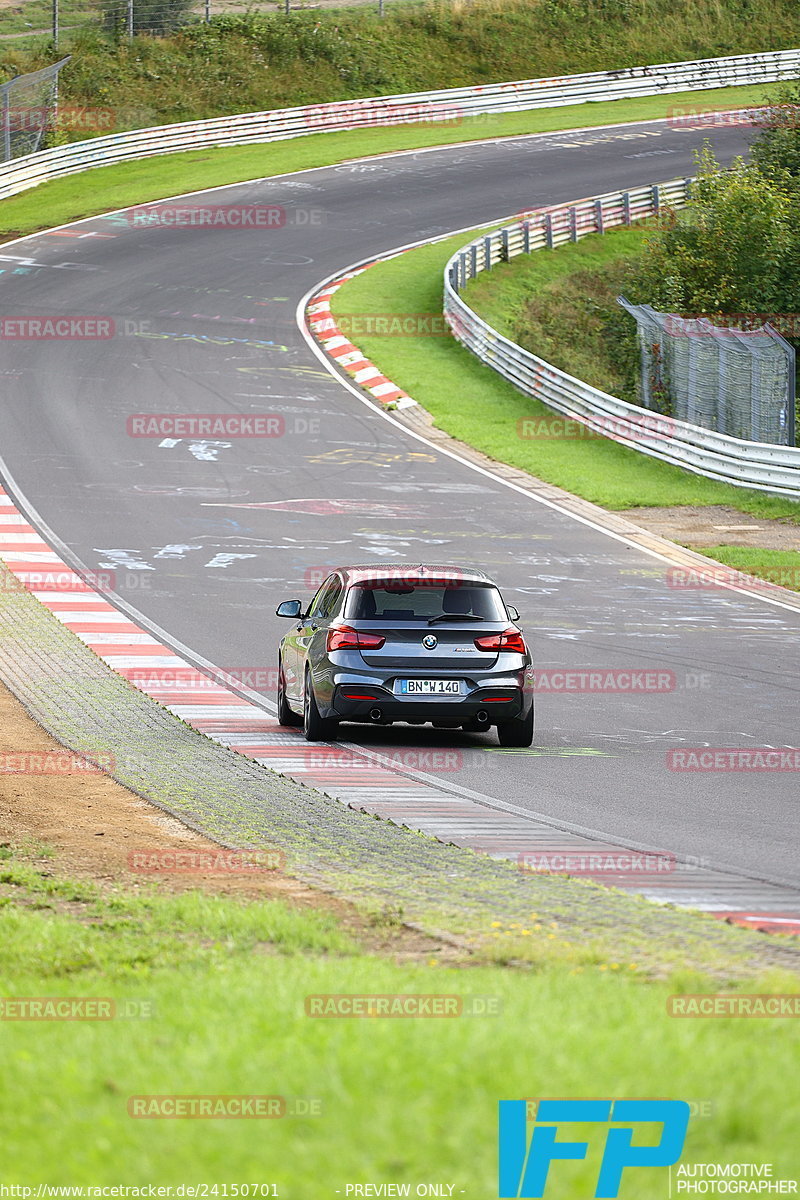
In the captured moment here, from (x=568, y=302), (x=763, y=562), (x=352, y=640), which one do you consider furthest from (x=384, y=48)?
(x=352, y=640)

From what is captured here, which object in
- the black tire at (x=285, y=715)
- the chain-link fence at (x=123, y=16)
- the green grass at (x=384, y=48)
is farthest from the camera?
the chain-link fence at (x=123, y=16)

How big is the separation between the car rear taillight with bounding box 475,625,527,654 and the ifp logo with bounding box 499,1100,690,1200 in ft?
29.6

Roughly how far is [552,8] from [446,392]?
4460 centimetres

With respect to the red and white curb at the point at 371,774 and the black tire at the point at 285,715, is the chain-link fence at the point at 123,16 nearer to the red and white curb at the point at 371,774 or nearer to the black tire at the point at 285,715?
the red and white curb at the point at 371,774

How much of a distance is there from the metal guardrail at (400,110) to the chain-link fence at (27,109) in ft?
3.61

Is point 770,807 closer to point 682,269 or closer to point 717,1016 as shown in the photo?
point 717,1016

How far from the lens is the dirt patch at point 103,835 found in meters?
7.19

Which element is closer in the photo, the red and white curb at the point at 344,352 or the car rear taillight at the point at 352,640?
the car rear taillight at the point at 352,640

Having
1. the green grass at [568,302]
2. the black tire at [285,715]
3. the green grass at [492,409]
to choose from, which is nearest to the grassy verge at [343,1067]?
the black tire at [285,715]

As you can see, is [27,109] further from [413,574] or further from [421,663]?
[421,663]

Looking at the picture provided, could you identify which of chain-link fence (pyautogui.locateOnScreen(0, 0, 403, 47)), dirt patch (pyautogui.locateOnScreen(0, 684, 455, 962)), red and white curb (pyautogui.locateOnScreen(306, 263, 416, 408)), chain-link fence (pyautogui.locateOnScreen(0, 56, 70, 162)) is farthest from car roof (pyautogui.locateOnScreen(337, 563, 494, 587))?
chain-link fence (pyautogui.locateOnScreen(0, 0, 403, 47))

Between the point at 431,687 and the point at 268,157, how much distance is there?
50.5 m

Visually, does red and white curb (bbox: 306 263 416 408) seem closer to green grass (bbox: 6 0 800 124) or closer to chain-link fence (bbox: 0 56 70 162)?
chain-link fence (bbox: 0 56 70 162)

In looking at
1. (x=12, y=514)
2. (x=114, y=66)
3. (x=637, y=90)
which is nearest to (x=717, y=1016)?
(x=12, y=514)
